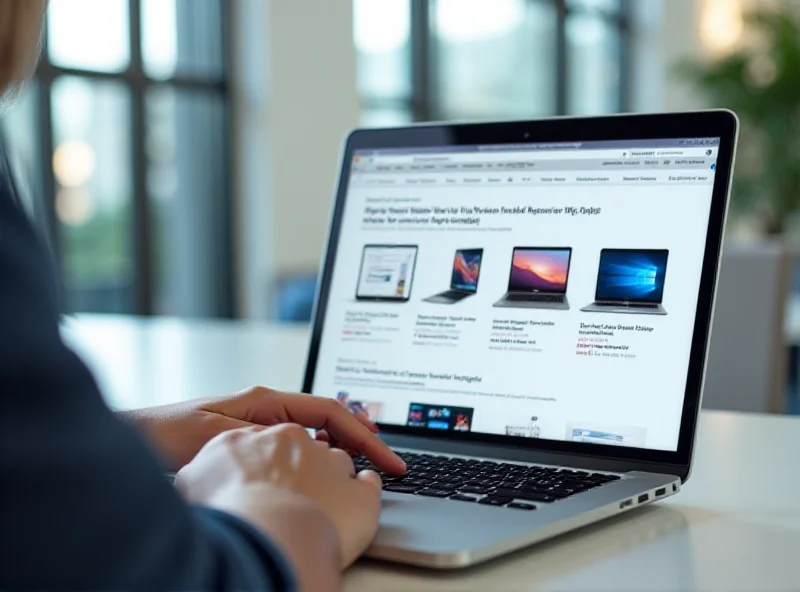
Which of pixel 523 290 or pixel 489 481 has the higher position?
pixel 523 290

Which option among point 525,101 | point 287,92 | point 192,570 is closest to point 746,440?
point 192,570

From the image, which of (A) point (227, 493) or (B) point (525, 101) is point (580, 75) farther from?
(A) point (227, 493)

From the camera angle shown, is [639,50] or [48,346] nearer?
[48,346]

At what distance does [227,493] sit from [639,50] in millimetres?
8809

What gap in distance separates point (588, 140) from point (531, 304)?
16 cm

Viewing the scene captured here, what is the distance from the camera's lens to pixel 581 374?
3.05 feet

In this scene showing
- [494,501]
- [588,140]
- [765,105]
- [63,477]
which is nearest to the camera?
[63,477]

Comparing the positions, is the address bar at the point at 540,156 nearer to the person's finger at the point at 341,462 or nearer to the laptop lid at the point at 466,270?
the laptop lid at the point at 466,270

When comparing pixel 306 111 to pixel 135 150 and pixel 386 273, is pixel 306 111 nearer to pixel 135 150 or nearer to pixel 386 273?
pixel 135 150

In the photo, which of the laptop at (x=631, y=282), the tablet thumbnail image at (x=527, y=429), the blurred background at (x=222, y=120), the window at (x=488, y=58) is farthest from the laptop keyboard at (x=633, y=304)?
the window at (x=488, y=58)

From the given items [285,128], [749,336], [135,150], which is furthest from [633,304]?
[285,128]

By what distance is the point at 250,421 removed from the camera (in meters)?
0.92

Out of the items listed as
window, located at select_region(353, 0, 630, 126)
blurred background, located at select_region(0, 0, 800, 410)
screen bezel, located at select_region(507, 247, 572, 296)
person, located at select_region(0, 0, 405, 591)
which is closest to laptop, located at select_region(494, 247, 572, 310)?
screen bezel, located at select_region(507, 247, 572, 296)

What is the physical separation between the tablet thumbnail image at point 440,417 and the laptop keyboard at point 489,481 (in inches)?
2.0
